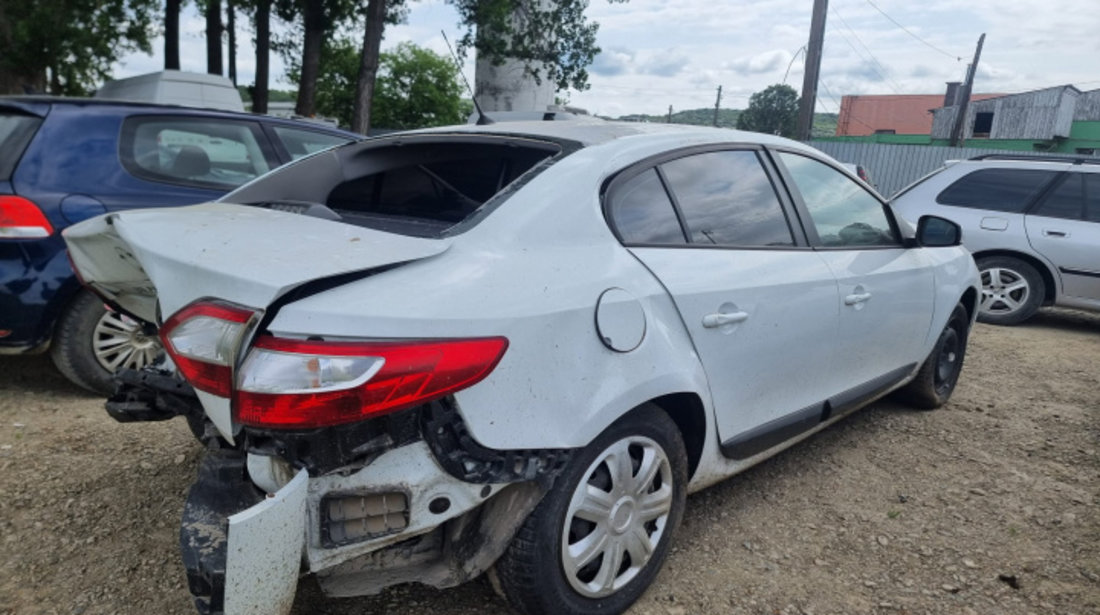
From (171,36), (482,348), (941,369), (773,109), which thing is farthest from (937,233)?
(773,109)

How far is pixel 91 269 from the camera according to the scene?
242 cm

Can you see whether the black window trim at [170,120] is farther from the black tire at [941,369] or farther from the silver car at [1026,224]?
the silver car at [1026,224]

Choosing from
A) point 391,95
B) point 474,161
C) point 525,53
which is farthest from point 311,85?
point 391,95

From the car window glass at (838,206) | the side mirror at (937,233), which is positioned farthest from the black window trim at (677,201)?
the side mirror at (937,233)

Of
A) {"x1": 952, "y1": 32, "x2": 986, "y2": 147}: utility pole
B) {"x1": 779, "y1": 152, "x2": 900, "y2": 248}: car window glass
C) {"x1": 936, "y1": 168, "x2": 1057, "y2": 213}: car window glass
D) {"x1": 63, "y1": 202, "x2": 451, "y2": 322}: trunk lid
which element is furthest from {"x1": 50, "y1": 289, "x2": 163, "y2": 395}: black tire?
{"x1": 952, "y1": 32, "x2": 986, "y2": 147}: utility pole

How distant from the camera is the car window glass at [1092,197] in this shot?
6.83m

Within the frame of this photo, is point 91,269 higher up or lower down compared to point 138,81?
lower down

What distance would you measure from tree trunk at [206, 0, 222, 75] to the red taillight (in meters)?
15.6

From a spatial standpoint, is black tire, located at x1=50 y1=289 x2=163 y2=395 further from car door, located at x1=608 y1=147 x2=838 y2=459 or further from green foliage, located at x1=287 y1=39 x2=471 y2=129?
green foliage, located at x1=287 y1=39 x2=471 y2=129

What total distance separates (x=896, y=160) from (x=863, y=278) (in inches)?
698

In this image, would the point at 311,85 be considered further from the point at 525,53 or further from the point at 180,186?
the point at 180,186

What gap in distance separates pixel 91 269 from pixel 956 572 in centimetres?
307

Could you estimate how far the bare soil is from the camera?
7.74 ft

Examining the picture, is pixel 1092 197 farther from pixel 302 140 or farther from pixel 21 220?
pixel 21 220
